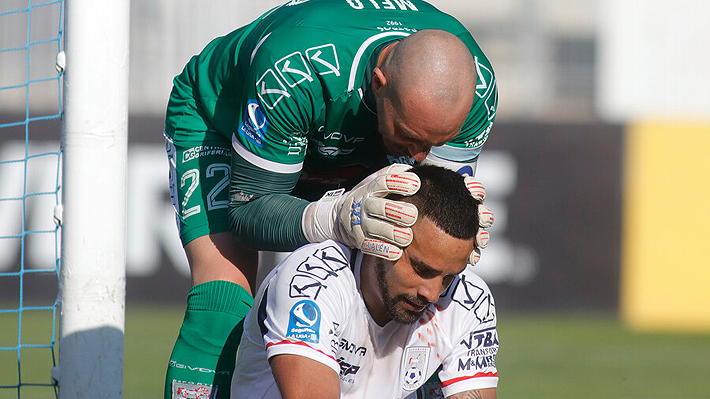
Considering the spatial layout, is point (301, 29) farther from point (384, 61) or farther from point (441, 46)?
point (441, 46)

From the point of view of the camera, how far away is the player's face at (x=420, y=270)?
2.89 m

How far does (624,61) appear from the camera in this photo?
10406 millimetres

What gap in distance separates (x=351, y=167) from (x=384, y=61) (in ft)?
2.23

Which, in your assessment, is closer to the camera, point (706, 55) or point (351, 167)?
point (351, 167)

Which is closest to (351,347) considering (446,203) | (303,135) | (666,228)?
(446,203)

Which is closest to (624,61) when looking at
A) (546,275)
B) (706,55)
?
(706,55)

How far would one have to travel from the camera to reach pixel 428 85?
3.02 meters

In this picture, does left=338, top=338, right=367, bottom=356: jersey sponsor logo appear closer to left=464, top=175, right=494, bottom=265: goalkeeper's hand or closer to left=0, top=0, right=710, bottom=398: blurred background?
left=464, top=175, right=494, bottom=265: goalkeeper's hand

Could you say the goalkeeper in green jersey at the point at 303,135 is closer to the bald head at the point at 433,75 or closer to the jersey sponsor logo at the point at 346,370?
the bald head at the point at 433,75

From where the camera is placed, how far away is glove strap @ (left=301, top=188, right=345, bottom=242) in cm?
313

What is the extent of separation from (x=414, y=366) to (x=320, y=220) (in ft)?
1.84

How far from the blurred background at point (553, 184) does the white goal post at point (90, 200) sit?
16.8ft

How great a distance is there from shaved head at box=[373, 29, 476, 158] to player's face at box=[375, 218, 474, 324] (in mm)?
348

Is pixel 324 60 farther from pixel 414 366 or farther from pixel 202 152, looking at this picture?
pixel 414 366
